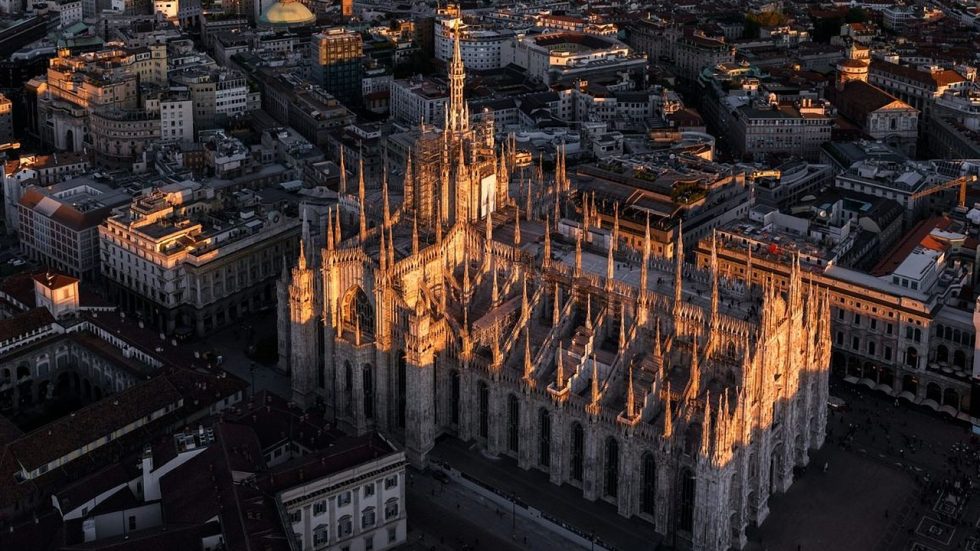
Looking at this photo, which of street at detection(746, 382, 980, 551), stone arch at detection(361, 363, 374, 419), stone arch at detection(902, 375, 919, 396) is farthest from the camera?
stone arch at detection(902, 375, 919, 396)

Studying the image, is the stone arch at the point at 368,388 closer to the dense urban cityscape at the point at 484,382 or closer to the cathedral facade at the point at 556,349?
the cathedral facade at the point at 556,349

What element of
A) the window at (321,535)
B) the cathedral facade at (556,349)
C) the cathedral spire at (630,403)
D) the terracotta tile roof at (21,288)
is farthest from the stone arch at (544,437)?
the terracotta tile roof at (21,288)

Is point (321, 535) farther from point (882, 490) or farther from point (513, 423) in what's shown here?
point (882, 490)

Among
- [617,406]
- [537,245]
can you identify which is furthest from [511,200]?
[617,406]

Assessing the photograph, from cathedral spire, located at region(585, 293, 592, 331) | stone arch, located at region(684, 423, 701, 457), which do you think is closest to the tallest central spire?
cathedral spire, located at region(585, 293, 592, 331)

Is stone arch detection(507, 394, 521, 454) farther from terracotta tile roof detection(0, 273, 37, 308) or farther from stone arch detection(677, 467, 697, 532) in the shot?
terracotta tile roof detection(0, 273, 37, 308)

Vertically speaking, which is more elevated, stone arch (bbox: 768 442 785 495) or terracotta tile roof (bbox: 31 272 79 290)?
terracotta tile roof (bbox: 31 272 79 290)
